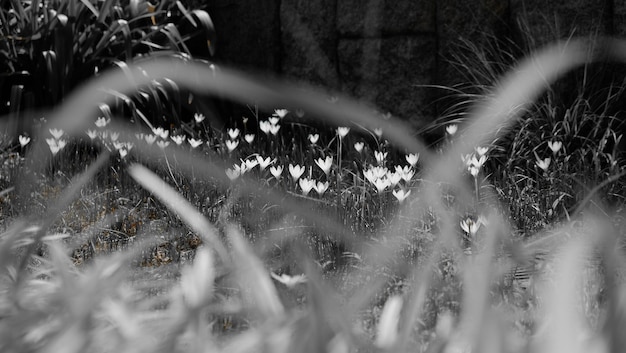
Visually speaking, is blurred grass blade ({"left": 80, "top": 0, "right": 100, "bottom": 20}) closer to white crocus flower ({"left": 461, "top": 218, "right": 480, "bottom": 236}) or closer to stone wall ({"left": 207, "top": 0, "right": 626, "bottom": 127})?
stone wall ({"left": 207, "top": 0, "right": 626, "bottom": 127})

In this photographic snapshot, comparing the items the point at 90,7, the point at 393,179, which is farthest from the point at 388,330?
the point at 90,7

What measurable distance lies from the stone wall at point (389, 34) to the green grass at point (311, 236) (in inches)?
5.6

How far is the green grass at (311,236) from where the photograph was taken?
1.53m

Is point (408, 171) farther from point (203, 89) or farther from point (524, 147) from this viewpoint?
point (203, 89)

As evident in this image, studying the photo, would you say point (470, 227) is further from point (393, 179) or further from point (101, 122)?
point (101, 122)

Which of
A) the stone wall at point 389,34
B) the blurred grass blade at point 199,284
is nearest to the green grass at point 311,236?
the blurred grass blade at point 199,284

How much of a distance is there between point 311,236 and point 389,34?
2.37 meters

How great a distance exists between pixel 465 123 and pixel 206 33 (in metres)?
2.06

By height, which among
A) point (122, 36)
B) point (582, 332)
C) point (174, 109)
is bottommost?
point (174, 109)

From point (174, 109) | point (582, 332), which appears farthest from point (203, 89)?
point (582, 332)

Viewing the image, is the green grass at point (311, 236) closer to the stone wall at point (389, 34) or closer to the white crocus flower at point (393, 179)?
the white crocus flower at point (393, 179)

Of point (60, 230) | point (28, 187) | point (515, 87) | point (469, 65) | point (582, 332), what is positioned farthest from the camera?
point (469, 65)

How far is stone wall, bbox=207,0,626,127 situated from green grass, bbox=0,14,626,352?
14 cm

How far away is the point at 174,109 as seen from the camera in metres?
5.34
